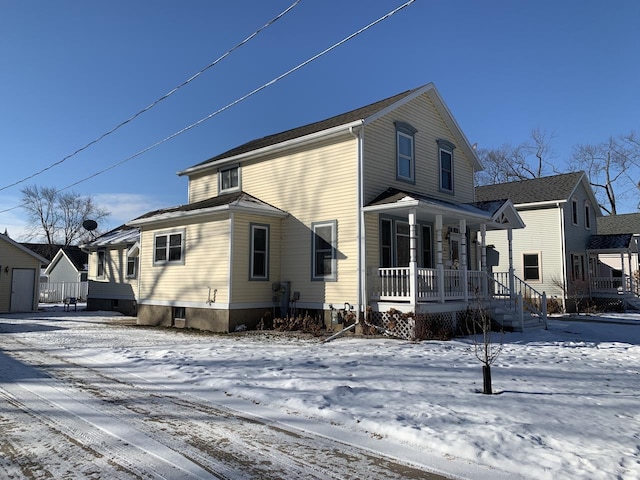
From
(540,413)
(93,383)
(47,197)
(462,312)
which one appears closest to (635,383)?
(540,413)

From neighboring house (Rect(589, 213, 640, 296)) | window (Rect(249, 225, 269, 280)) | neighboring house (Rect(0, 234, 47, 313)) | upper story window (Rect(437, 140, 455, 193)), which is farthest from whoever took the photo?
neighboring house (Rect(589, 213, 640, 296))

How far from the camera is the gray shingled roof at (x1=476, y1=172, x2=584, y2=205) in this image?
24625 millimetres

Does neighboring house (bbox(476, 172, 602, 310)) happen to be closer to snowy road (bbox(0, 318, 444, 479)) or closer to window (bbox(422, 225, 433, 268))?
window (bbox(422, 225, 433, 268))

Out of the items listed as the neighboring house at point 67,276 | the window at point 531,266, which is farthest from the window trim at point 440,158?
the neighboring house at point 67,276

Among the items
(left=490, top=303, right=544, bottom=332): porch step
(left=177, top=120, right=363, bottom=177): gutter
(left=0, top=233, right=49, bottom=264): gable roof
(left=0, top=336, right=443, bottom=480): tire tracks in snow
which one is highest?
(left=177, top=120, right=363, bottom=177): gutter

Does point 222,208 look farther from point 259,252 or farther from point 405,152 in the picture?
point 405,152

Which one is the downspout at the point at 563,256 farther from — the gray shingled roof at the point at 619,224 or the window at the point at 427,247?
the gray shingled roof at the point at 619,224

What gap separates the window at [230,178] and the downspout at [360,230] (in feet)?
18.1

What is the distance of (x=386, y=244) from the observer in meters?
14.6

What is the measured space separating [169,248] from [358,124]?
759 centimetres

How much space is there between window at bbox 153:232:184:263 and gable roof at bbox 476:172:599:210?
1718cm

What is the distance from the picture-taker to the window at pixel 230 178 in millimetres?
17644

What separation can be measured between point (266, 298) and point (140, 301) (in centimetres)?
517

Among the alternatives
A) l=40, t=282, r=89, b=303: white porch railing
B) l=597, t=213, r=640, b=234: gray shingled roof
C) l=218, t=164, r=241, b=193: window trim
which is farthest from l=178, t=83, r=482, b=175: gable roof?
l=40, t=282, r=89, b=303: white porch railing
